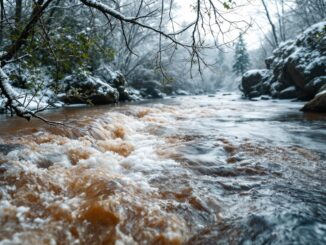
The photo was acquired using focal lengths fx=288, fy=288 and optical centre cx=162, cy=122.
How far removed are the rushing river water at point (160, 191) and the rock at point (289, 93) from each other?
13517 mm

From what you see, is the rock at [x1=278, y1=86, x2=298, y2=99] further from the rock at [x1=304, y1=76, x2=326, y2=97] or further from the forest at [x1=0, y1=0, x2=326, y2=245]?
the forest at [x1=0, y1=0, x2=326, y2=245]

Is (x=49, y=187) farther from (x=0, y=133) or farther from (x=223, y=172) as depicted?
(x=0, y=133)

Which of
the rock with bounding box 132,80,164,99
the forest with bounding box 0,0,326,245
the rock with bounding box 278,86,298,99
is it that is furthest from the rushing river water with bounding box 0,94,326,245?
the rock with bounding box 132,80,164,99

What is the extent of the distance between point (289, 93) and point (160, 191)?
680 inches

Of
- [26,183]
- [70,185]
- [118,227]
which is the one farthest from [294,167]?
[26,183]

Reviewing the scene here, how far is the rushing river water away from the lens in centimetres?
235

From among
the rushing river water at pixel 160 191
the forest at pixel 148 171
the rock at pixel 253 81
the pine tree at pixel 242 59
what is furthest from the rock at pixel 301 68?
the pine tree at pixel 242 59

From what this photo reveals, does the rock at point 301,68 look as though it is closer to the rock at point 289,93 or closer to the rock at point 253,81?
the rock at point 289,93

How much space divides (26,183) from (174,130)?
14.0 feet

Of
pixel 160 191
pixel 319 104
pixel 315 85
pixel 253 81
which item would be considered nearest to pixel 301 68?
pixel 315 85

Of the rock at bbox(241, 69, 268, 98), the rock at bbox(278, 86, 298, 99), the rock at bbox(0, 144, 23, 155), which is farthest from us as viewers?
the rock at bbox(241, 69, 268, 98)

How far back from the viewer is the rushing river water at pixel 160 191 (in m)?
2.35

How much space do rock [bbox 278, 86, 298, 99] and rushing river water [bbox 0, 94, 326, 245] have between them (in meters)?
13.5

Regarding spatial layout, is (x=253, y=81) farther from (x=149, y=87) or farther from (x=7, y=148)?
(x=7, y=148)
